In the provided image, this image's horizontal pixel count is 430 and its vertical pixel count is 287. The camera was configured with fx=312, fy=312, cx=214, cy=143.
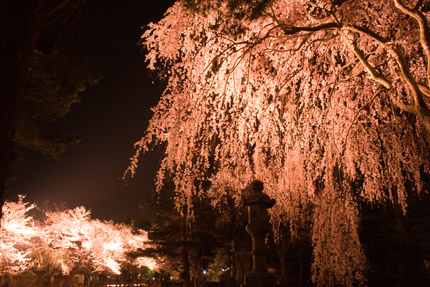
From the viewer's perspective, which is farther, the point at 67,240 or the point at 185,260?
the point at 67,240

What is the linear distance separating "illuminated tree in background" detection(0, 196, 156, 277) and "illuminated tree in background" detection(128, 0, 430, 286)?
15331 mm

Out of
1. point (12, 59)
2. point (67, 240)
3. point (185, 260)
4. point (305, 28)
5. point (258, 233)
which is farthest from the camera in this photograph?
point (67, 240)

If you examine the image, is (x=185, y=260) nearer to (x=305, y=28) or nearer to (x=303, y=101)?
(x=303, y=101)

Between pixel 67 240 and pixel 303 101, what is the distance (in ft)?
67.7

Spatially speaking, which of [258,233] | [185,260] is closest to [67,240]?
[185,260]

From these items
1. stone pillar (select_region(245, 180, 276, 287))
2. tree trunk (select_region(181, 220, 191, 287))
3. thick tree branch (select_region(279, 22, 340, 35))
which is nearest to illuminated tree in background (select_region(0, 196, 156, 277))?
tree trunk (select_region(181, 220, 191, 287))

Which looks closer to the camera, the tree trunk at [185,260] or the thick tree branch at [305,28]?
the thick tree branch at [305,28]

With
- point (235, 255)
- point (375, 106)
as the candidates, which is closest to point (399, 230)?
point (235, 255)

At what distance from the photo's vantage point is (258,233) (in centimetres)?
541

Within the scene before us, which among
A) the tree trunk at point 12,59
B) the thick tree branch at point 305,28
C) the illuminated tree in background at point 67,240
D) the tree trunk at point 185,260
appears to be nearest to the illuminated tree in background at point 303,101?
the thick tree branch at point 305,28

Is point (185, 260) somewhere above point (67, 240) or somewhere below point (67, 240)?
below

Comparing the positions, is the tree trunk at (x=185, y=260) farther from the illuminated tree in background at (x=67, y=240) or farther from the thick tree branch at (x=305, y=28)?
the thick tree branch at (x=305, y=28)

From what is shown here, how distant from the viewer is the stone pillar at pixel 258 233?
5262 millimetres

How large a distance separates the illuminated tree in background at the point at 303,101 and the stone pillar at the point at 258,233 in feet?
1.26
